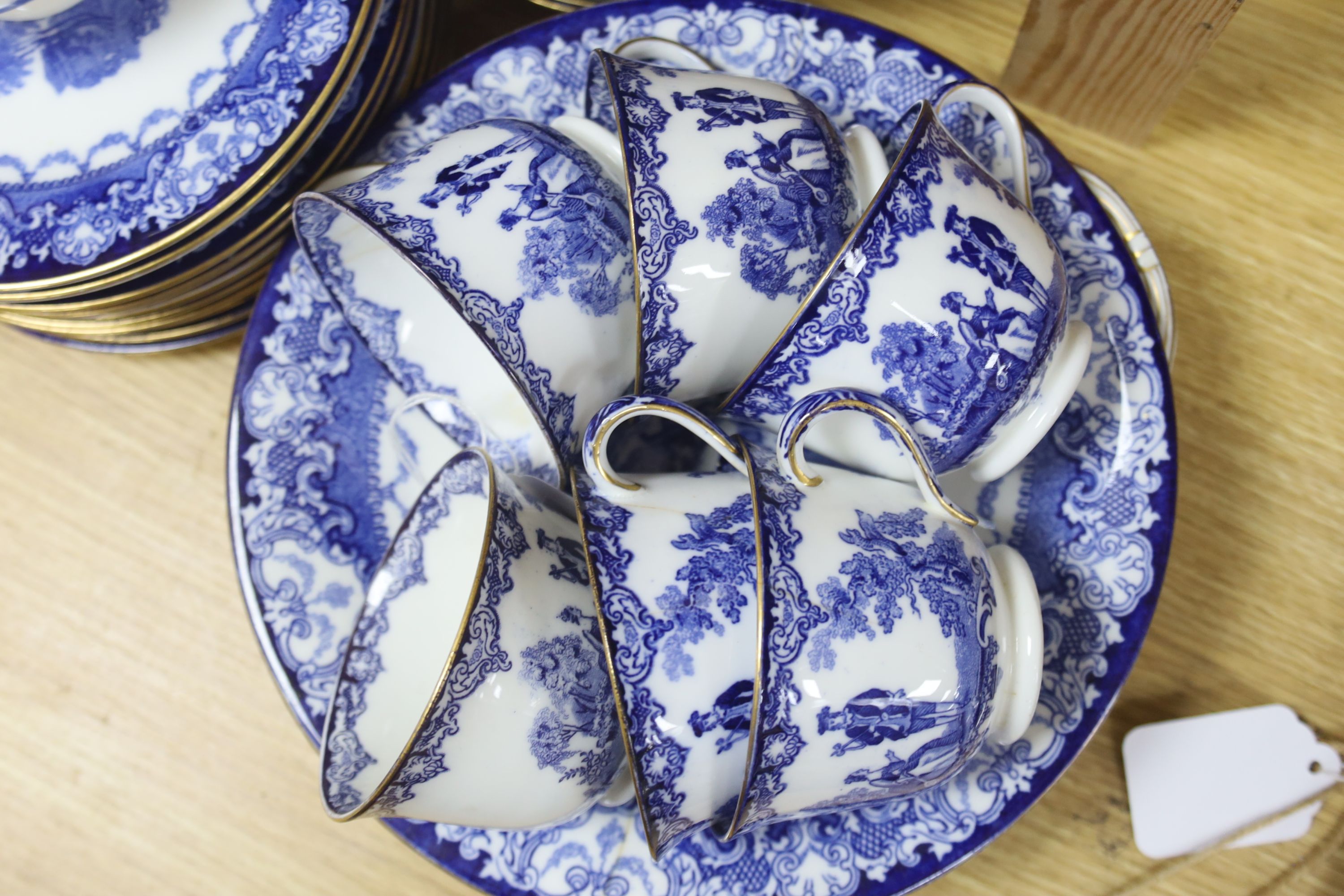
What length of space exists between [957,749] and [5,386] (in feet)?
2.25

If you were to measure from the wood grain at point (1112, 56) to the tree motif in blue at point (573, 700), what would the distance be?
43 cm

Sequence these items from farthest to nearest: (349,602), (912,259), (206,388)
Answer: (206,388), (349,602), (912,259)

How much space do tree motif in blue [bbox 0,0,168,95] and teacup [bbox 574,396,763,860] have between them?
0.35m

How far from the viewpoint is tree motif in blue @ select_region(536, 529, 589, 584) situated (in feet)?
1.67

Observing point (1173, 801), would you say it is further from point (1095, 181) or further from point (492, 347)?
point (492, 347)

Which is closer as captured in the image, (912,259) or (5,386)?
(912,259)

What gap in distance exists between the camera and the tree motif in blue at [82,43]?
21.0 inches

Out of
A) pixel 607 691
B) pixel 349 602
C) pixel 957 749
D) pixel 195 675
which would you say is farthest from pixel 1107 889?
pixel 195 675

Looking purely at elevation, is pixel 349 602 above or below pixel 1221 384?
below

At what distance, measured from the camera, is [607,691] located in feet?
1.63

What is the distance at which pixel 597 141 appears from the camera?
1.75 ft

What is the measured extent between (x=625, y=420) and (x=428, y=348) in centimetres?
21

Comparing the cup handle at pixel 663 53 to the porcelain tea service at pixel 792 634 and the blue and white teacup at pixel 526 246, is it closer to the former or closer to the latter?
the blue and white teacup at pixel 526 246

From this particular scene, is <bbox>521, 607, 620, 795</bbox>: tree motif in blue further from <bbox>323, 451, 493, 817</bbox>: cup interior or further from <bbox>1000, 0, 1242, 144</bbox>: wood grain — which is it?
<bbox>1000, 0, 1242, 144</bbox>: wood grain
